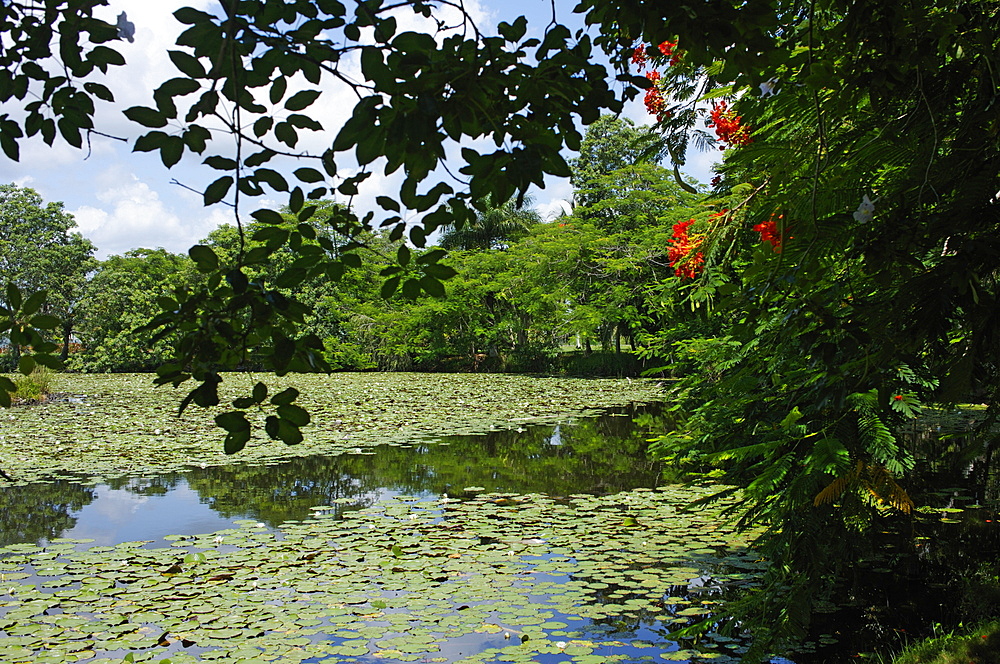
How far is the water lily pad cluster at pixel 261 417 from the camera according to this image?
8.28 metres

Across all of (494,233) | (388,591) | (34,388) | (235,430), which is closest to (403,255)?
(235,430)

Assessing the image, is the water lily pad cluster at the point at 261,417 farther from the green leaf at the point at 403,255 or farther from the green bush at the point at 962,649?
the green leaf at the point at 403,255

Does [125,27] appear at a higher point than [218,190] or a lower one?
higher

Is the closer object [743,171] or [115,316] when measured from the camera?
[743,171]

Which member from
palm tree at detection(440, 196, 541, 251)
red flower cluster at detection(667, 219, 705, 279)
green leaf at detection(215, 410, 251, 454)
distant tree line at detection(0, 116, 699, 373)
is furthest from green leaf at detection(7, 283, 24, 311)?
palm tree at detection(440, 196, 541, 251)

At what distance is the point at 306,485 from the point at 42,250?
26.7m

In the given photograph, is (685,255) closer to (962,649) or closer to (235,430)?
(962,649)

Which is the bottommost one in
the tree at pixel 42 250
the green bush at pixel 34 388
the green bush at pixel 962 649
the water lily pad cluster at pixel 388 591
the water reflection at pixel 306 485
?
the water lily pad cluster at pixel 388 591

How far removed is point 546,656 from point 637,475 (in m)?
4.55

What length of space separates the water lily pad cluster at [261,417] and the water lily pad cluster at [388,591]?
312 centimetres

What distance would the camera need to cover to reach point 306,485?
7.15 m

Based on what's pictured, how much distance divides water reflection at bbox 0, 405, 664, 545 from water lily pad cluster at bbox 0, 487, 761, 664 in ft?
1.60

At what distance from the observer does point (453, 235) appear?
28266 mm

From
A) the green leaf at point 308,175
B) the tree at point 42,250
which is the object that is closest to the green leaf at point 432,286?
the green leaf at point 308,175
